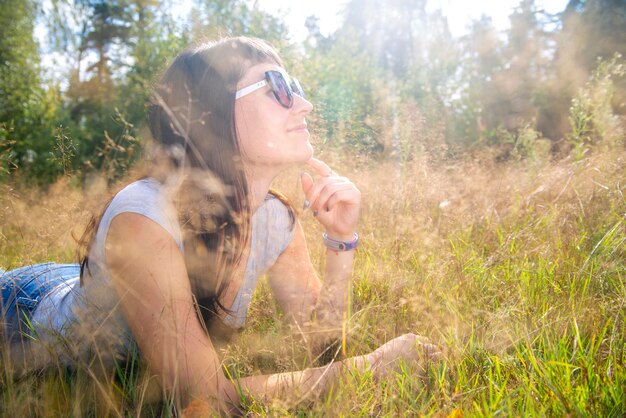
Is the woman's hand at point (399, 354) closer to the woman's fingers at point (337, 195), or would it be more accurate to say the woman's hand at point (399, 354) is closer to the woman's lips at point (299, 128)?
the woman's fingers at point (337, 195)

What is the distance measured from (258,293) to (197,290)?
27.8 inches

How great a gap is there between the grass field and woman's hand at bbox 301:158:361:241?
0.97 feet

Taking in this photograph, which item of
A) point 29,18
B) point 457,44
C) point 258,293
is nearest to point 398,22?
point 457,44

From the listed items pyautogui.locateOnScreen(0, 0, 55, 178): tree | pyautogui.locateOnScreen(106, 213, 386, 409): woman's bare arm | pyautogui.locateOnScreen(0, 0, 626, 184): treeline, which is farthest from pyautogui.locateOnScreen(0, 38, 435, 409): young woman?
pyautogui.locateOnScreen(0, 0, 55, 178): tree

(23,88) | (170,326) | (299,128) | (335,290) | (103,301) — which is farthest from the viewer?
(23,88)

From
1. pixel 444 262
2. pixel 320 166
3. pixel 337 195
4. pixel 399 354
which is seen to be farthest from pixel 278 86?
pixel 399 354

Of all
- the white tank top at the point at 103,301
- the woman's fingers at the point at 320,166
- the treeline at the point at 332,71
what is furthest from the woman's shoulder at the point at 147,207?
the treeline at the point at 332,71

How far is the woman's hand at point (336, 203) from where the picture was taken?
197 centimetres

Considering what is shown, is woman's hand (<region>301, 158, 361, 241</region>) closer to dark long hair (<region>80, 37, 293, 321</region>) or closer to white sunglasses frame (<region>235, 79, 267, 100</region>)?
dark long hair (<region>80, 37, 293, 321</region>)

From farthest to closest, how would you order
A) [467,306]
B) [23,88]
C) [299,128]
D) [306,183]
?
[23,88]
[306,183]
[299,128]
[467,306]

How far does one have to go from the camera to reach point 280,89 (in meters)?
1.94

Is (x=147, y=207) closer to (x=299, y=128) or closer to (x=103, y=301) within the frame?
(x=103, y=301)

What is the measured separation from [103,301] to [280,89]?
113cm

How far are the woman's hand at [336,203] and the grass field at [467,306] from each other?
0.30 meters
